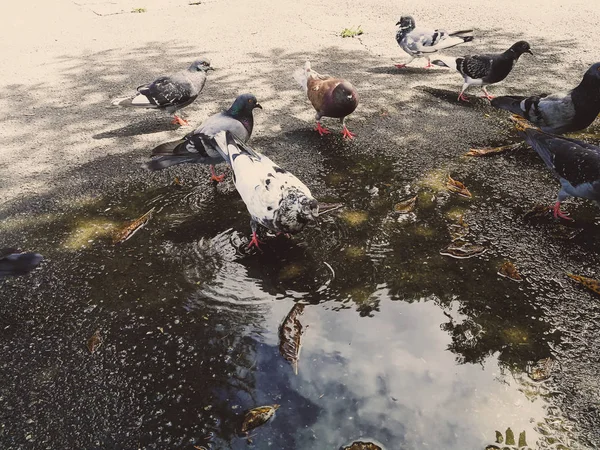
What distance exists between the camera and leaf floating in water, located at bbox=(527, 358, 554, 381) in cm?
259

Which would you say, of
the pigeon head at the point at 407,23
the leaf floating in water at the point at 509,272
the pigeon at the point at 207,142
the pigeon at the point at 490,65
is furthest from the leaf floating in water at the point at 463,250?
the pigeon head at the point at 407,23

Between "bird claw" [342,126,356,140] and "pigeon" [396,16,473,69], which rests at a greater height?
"pigeon" [396,16,473,69]

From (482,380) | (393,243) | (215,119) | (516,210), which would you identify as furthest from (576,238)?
(215,119)

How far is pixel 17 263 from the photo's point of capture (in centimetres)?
309

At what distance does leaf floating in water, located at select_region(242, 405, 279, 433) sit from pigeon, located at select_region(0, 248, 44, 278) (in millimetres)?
1719

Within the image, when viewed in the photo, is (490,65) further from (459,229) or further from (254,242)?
(254,242)

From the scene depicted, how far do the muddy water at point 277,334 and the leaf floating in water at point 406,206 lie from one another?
0.14 feet

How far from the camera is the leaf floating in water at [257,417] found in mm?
2391

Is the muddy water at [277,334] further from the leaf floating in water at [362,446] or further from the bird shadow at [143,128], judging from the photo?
the bird shadow at [143,128]

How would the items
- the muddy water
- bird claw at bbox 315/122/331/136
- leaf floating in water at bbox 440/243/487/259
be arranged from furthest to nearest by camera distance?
1. bird claw at bbox 315/122/331/136
2. leaf floating in water at bbox 440/243/487/259
3. the muddy water

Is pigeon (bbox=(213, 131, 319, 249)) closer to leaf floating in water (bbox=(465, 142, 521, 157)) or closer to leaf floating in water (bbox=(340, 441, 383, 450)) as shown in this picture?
leaf floating in water (bbox=(340, 441, 383, 450))

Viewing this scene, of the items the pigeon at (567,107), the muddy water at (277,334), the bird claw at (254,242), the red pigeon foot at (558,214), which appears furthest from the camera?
the pigeon at (567,107)

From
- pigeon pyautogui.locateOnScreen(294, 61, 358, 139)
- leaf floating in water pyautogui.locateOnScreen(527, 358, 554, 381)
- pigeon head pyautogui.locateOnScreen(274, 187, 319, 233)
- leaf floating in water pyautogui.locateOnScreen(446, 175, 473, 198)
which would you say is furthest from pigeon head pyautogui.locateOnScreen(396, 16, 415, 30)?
leaf floating in water pyautogui.locateOnScreen(527, 358, 554, 381)

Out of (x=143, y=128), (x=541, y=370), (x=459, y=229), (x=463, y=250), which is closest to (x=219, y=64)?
(x=143, y=128)
